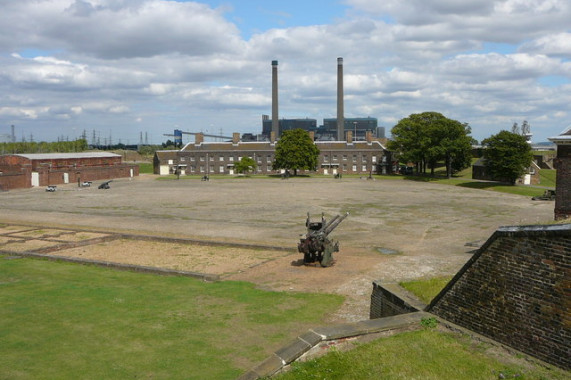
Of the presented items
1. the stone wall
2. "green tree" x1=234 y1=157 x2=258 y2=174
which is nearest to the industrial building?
"green tree" x1=234 y1=157 x2=258 y2=174

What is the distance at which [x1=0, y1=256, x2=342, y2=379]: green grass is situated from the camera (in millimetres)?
10094

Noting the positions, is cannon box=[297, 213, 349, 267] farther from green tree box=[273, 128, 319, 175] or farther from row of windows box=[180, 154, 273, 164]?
row of windows box=[180, 154, 273, 164]

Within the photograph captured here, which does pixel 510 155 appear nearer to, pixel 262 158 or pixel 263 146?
pixel 262 158

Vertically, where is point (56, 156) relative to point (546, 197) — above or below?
above

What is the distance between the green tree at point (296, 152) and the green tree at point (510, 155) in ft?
109

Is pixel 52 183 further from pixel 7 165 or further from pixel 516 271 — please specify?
pixel 516 271

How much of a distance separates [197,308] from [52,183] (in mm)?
64729

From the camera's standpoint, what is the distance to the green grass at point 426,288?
1199 cm

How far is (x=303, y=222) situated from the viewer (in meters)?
33.6

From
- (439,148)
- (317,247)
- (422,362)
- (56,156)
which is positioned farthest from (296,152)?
(422,362)

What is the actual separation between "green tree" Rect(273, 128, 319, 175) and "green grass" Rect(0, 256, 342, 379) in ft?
220

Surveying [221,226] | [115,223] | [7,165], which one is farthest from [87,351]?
[7,165]

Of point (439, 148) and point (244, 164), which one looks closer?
point (439, 148)

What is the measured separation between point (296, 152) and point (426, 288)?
72.1 meters
